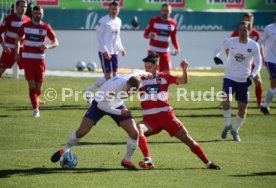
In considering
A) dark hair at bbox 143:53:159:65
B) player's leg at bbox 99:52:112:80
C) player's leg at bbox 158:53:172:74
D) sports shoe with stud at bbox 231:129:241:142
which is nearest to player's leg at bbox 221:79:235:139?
sports shoe with stud at bbox 231:129:241:142

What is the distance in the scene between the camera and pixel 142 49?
3512 centimetres

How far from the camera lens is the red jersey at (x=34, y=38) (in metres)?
19.8

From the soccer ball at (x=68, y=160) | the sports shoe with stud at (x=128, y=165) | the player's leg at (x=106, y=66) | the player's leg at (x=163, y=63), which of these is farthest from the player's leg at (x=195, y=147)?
the player's leg at (x=163, y=63)

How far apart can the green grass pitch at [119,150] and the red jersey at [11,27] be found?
5.52 feet

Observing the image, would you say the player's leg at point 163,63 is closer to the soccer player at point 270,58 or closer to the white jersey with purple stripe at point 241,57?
the soccer player at point 270,58

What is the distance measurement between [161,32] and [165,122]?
9.28 metres

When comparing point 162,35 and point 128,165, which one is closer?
point 128,165

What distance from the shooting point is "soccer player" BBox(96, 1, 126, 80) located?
2194 centimetres

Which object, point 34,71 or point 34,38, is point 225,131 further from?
point 34,38

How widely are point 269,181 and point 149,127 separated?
2324 mm

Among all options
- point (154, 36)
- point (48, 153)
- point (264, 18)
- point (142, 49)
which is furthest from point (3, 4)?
point (48, 153)

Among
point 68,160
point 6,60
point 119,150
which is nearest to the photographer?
point 68,160

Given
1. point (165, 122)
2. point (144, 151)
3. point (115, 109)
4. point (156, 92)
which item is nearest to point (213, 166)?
point (165, 122)

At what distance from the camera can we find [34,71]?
19812 millimetres
